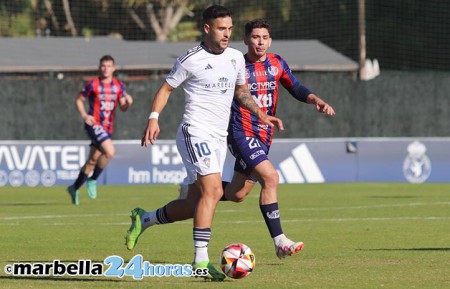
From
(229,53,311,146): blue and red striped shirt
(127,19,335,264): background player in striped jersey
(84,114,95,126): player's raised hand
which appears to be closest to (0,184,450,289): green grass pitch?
(127,19,335,264): background player in striped jersey

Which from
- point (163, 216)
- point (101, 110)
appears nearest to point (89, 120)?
point (101, 110)

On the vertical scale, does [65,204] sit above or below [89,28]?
below

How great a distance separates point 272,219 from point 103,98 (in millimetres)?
10122

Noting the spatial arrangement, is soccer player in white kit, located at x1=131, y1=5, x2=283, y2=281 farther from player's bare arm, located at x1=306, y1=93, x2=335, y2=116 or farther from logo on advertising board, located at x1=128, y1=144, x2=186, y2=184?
logo on advertising board, located at x1=128, y1=144, x2=186, y2=184

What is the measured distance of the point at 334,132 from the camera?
31422 mm

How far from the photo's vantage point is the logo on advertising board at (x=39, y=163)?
27.6 meters

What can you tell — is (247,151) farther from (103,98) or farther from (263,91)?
(103,98)

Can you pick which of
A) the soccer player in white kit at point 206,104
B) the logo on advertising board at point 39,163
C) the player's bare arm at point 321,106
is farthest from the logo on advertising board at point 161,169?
the soccer player in white kit at point 206,104

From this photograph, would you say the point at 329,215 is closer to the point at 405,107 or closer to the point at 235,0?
the point at 405,107

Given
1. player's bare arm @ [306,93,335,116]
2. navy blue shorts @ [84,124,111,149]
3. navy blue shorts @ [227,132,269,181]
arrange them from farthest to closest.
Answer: navy blue shorts @ [84,124,111,149], navy blue shorts @ [227,132,269,181], player's bare arm @ [306,93,335,116]

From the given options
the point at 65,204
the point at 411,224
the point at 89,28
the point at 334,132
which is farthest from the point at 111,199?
the point at 89,28

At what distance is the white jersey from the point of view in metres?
10.4

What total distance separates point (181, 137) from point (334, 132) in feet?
69.4

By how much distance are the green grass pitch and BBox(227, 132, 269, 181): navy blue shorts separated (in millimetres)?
929
